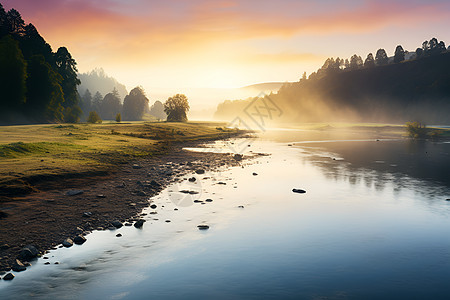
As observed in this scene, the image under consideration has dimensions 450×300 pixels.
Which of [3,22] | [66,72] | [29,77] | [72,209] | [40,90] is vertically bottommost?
[72,209]

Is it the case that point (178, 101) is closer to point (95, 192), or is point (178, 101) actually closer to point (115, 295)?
point (95, 192)

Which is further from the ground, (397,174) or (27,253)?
(27,253)

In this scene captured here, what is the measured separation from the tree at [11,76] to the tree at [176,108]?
6463 centimetres

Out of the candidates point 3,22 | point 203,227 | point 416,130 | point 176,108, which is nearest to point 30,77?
point 3,22

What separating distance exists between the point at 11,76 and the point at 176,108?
69.3m

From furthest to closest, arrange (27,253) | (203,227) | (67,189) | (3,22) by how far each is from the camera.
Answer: (3,22), (67,189), (203,227), (27,253)

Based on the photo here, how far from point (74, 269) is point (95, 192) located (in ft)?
34.8

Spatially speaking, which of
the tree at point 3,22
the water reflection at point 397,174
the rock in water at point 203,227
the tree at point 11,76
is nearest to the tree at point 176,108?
the tree at point 3,22

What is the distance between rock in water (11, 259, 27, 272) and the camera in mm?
11409

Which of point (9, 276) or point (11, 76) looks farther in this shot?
point (11, 76)

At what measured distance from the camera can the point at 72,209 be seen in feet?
58.8

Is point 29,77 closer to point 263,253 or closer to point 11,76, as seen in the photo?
point 11,76

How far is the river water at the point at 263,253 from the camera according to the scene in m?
10.9

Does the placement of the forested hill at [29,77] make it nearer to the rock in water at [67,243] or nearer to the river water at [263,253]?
the river water at [263,253]
